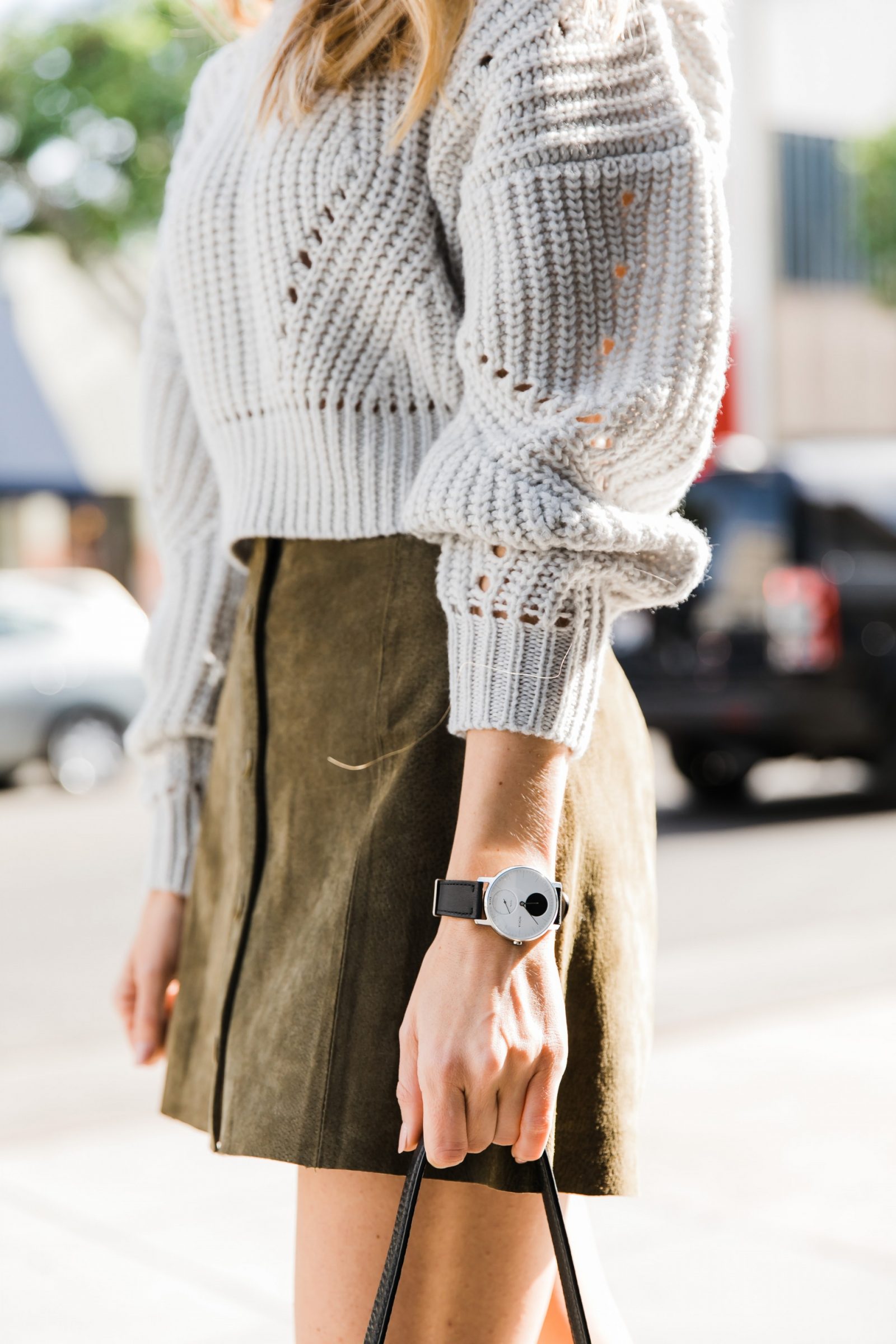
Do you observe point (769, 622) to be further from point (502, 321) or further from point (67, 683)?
point (502, 321)

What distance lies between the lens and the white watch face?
1.21m

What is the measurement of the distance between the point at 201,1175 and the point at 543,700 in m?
2.55

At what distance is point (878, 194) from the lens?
24125mm

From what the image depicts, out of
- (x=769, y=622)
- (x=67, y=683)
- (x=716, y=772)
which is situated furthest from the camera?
(x=67, y=683)

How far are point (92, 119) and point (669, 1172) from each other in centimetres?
1693

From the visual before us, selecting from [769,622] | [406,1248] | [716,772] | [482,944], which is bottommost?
[406,1248]

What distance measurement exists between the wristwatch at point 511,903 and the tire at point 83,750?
10027 millimetres

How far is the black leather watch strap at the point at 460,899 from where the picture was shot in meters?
1.22

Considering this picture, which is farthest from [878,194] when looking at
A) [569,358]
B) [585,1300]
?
[585,1300]

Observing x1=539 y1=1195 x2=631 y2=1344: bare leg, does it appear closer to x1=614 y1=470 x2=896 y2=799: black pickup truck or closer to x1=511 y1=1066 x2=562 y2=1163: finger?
x1=511 y1=1066 x2=562 y2=1163: finger

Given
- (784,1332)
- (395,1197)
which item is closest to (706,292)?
(395,1197)

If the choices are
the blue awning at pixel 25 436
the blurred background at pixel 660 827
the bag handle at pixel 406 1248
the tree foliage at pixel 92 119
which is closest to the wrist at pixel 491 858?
the bag handle at pixel 406 1248

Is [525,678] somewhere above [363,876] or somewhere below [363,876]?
above

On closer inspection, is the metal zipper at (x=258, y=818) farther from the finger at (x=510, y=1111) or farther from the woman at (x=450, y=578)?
the finger at (x=510, y=1111)
